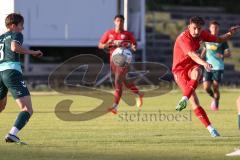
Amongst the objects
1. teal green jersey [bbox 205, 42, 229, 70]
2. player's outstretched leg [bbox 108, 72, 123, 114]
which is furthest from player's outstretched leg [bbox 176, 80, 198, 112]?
teal green jersey [bbox 205, 42, 229, 70]

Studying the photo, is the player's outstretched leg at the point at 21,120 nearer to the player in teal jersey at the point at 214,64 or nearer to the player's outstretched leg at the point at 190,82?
the player's outstretched leg at the point at 190,82

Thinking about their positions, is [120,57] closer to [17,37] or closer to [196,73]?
[196,73]

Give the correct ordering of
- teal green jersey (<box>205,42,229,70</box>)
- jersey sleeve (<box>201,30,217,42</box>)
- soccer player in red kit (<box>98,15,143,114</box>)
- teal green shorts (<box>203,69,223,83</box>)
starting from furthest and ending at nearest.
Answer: teal green jersey (<box>205,42,229,70</box>) < teal green shorts (<box>203,69,223,83</box>) < soccer player in red kit (<box>98,15,143,114</box>) < jersey sleeve (<box>201,30,217,42</box>)

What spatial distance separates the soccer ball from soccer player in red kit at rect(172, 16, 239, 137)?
5.58 m

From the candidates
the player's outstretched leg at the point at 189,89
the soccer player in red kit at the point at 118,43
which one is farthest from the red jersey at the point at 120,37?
the player's outstretched leg at the point at 189,89

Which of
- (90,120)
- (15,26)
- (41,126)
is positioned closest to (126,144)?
(15,26)

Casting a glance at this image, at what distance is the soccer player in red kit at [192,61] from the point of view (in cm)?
1375

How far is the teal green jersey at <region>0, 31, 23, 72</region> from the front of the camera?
496 inches

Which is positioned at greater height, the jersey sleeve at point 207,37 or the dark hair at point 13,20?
the dark hair at point 13,20

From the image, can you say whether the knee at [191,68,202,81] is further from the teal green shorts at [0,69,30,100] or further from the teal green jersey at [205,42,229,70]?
the teal green jersey at [205,42,229,70]

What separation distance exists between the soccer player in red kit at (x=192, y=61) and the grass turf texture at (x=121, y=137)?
0.49 metres

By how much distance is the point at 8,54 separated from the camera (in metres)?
12.6

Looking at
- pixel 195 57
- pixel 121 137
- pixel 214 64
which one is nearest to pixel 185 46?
pixel 195 57

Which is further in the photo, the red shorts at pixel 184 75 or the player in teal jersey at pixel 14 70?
the red shorts at pixel 184 75
